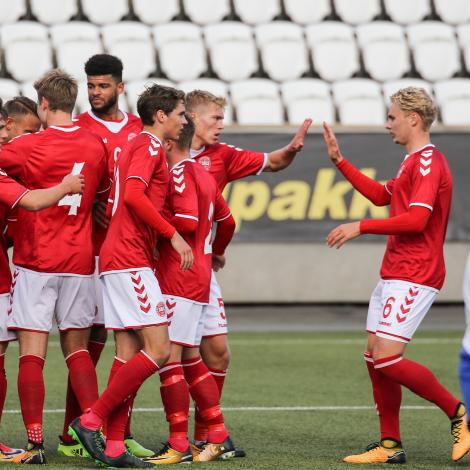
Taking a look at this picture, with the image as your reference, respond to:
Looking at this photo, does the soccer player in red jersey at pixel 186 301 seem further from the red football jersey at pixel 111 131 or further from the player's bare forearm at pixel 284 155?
the player's bare forearm at pixel 284 155

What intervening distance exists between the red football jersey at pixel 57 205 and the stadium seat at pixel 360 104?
7333 mm

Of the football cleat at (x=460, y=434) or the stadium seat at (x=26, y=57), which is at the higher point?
the stadium seat at (x=26, y=57)

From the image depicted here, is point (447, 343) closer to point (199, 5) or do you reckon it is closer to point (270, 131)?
point (270, 131)

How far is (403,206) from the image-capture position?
5902 mm

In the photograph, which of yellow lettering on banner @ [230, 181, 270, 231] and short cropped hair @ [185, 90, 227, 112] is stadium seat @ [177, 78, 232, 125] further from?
short cropped hair @ [185, 90, 227, 112]

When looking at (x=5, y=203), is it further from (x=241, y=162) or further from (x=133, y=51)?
(x=133, y=51)

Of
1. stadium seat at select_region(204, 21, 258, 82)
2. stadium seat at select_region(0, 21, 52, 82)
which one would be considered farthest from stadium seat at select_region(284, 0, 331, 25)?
Answer: stadium seat at select_region(0, 21, 52, 82)

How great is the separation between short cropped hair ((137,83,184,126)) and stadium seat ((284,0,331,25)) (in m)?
8.87

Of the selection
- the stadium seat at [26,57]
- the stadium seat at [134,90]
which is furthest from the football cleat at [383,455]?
the stadium seat at [26,57]

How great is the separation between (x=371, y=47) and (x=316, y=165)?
2440 millimetres

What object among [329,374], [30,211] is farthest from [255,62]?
[30,211]

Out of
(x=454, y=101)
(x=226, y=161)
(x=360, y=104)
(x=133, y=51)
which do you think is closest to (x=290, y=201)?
(x=360, y=104)

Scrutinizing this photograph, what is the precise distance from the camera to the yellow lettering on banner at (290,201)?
12.0m

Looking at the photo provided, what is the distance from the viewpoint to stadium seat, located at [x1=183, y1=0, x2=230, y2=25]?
46.1 ft
